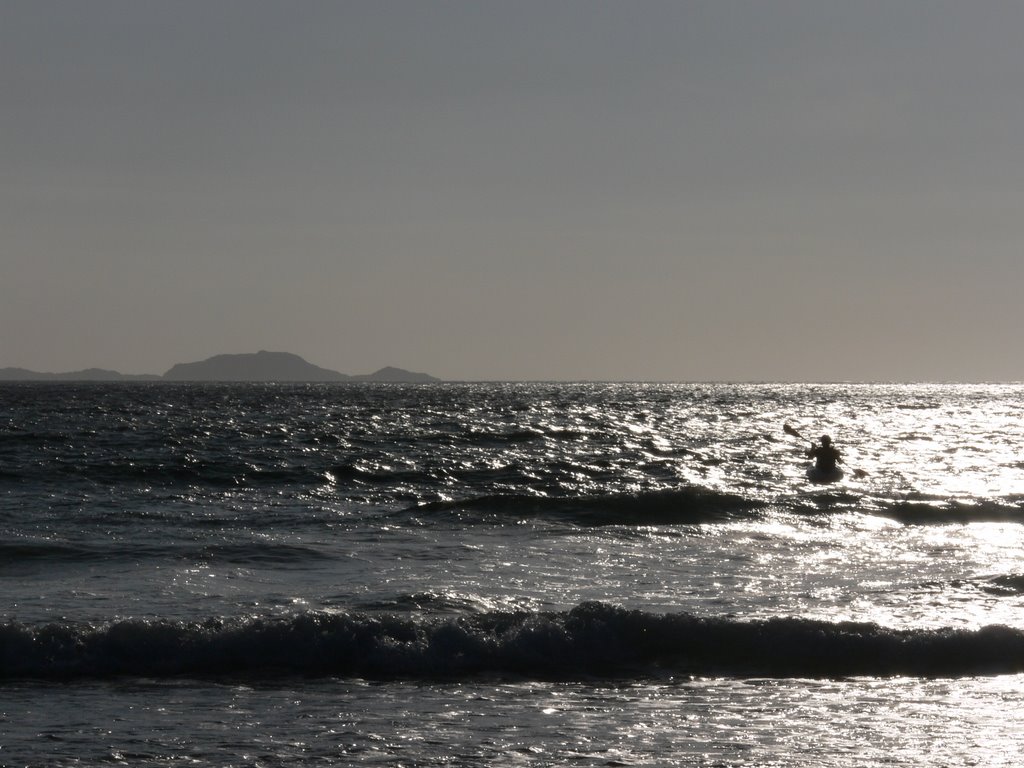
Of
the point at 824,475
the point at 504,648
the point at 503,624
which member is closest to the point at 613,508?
the point at 824,475

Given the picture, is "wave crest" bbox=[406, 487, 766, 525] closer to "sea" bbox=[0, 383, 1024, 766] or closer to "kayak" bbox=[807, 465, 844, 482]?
"sea" bbox=[0, 383, 1024, 766]

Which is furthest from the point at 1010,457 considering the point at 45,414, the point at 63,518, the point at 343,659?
the point at 45,414

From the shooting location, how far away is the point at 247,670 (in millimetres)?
12172

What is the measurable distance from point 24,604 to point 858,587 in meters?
10.9

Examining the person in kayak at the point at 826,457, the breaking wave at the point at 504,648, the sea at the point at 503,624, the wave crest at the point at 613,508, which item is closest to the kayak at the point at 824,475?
the person in kayak at the point at 826,457

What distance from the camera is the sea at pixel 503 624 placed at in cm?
967

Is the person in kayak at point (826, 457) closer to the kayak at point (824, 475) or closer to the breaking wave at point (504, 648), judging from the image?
the kayak at point (824, 475)

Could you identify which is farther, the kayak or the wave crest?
the kayak

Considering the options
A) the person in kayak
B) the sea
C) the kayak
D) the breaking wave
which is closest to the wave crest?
the sea

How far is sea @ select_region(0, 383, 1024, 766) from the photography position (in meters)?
9.67

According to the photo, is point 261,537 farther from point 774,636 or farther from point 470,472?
point 470,472

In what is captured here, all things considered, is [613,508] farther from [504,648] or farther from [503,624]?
[504,648]

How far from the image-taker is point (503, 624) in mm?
13227

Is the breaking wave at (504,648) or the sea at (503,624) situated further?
the breaking wave at (504,648)
